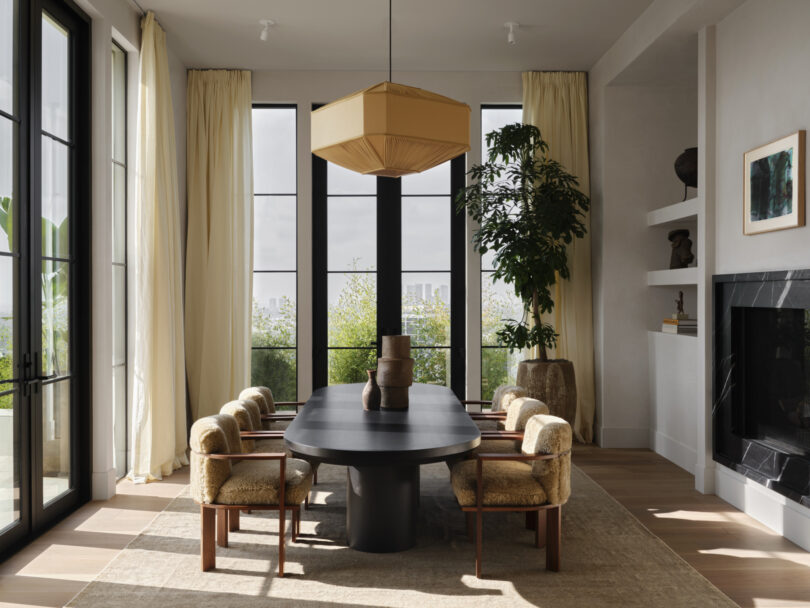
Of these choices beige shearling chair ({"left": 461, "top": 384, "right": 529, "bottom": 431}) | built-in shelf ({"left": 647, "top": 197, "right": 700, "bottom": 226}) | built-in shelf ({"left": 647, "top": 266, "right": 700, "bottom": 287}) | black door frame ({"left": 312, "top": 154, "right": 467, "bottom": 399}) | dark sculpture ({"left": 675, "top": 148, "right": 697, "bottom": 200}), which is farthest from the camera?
black door frame ({"left": 312, "top": 154, "right": 467, "bottom": 399})

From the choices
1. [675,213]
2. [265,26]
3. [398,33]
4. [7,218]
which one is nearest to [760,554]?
[675,213]

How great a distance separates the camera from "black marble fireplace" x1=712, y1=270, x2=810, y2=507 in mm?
3934

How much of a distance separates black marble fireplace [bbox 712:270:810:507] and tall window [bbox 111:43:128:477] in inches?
170

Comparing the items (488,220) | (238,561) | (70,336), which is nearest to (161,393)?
(70,336)

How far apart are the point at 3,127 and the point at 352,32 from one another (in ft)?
9.82

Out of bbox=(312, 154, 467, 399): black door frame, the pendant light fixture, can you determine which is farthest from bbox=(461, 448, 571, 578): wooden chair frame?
bbox=(312, 154, 467, 399): black door frame

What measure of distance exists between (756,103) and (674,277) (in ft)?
5.73

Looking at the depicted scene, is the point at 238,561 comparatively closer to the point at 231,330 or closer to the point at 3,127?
the point at 3,127

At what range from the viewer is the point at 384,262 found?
6.75 meters

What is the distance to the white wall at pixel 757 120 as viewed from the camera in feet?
12.8

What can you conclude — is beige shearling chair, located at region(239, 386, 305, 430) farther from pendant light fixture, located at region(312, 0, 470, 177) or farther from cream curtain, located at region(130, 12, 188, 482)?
pendant light fixture, located at region(312, 0, 470, 177)

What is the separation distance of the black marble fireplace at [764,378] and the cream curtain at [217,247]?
4.04 metres

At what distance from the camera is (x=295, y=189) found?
674cm

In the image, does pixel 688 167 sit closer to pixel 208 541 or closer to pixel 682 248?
pixel 682 248
